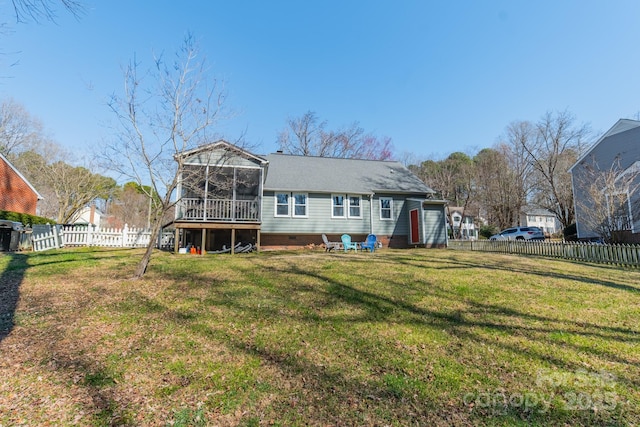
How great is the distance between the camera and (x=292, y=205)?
56.1ft

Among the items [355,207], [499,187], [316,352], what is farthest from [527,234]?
[316,352]

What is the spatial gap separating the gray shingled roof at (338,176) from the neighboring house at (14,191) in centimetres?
1781

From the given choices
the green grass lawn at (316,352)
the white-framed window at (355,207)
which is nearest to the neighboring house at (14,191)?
the green grass lawn at (316,352)

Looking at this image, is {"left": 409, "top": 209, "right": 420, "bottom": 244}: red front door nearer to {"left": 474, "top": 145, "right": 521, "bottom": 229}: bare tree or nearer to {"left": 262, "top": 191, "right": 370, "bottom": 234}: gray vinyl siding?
{"left": 262, "top": 191, "right": 370, "bottom": 234}: gray vinyl siding

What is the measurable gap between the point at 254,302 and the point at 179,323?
141 cm

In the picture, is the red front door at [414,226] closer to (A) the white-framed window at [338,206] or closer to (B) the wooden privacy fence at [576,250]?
(B) the wooden privacy fence at [576,250]

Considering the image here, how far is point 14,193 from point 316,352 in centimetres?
2751

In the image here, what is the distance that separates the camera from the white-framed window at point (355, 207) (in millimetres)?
18156

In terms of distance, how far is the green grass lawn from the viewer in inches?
116

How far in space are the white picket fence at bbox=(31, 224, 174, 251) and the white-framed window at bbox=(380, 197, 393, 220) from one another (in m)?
13.0

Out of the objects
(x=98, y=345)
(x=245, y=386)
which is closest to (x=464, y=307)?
(x=245, y=386)

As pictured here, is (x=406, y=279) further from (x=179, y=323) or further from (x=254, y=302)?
(x=179, y=323)

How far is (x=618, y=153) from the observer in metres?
18.9

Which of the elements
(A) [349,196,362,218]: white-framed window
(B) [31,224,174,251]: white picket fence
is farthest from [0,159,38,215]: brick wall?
(A) [349,196,362,218]: white-framed window
